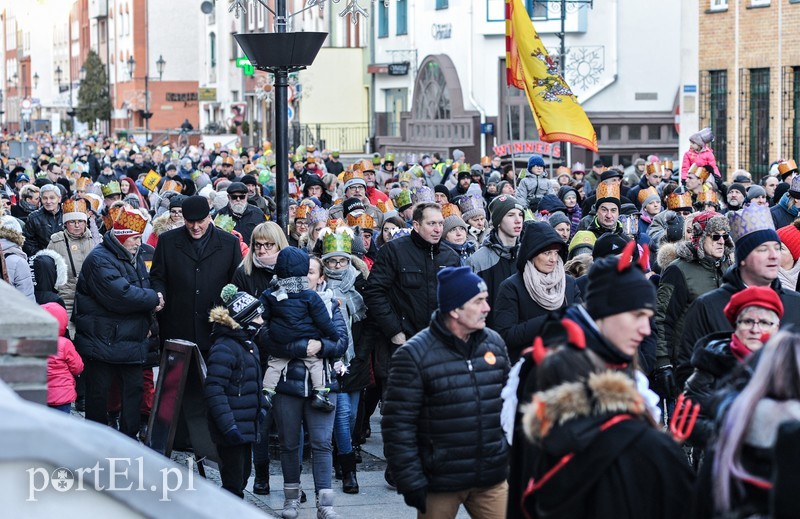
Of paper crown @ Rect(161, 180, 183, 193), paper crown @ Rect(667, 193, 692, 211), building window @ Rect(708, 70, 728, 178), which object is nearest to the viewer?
paper crown @ Rect(667, 193, 692, 211)

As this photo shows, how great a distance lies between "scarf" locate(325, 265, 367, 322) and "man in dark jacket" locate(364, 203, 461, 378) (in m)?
0.27

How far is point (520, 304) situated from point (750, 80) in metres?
→ 22.0

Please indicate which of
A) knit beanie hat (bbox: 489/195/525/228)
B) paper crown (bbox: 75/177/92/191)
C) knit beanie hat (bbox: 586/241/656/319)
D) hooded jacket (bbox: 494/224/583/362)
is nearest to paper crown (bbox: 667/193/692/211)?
knit beanie hat (bbox: 489/195/525/228)

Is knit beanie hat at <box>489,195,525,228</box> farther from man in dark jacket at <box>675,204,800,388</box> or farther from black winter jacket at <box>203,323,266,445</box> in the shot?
man in dark jacket at <box>675,204,800,388</box>

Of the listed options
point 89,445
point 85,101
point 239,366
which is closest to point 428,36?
point 239,366

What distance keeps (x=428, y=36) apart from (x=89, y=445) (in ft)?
140

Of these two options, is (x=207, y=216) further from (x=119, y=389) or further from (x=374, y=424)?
(x=374, y=424)

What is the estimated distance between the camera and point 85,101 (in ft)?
316

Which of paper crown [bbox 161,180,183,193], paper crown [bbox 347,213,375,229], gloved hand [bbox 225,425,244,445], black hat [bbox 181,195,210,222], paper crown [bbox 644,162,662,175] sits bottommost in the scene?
gloved hand [bbox 225,425,244,445]

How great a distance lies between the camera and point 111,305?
1002cm

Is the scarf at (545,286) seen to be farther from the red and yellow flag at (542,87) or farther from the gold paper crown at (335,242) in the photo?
the red and yellow flag at (542,87)

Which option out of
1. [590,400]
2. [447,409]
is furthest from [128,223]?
[590,400]

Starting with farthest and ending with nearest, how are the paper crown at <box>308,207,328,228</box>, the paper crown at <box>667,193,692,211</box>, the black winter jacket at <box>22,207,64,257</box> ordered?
the black winter jacket at <box>22,207,64,257</box> < the paper crown at <box>667,193,692,211</box> < the paper crown at <box>308,207,328,228</box>

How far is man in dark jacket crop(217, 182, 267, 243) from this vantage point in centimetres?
1505
